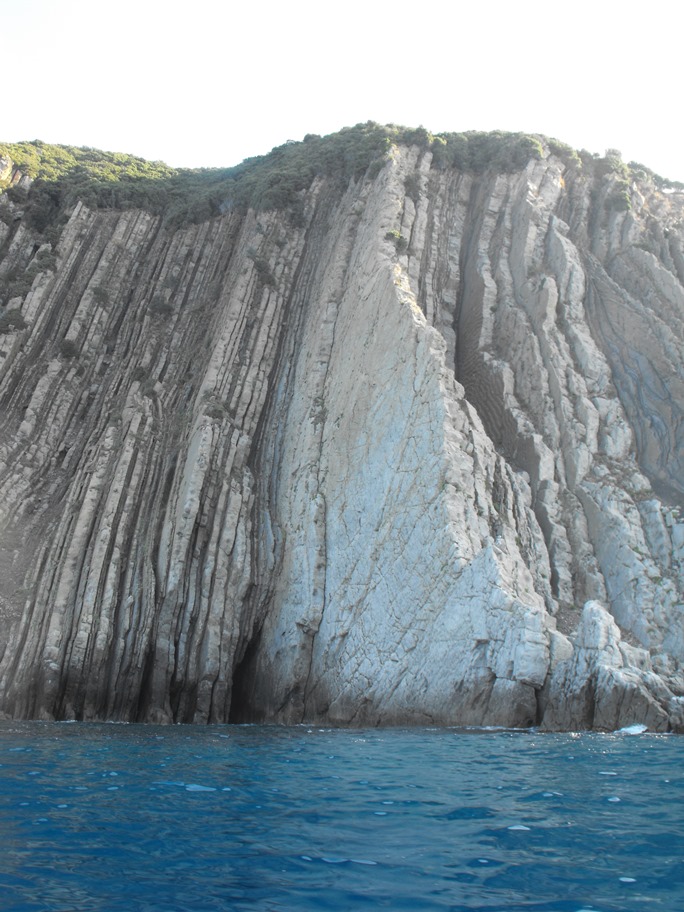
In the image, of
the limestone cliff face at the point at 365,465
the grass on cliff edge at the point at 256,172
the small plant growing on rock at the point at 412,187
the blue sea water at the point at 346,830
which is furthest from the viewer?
the grass on cliff edge at the point at 256,172

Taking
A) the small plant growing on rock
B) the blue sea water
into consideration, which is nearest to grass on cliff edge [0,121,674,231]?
the small plant growing on rock

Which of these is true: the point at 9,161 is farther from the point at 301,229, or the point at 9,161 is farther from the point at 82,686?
the point at 82,686

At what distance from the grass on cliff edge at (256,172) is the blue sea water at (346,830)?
38.4 meters

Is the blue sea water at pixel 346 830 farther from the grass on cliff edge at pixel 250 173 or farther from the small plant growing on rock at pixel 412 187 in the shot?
the grass on cliff edge at pixel 250 173

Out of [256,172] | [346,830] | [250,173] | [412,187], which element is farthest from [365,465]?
[250,173]

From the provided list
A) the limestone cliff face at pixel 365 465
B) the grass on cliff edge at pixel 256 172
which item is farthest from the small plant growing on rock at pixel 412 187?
the grass on cliff edge at pixel 256 172

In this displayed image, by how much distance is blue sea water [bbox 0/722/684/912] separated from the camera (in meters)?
6.70

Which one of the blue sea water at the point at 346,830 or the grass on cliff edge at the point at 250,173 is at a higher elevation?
the grass on cliff edge at the point at 250,173

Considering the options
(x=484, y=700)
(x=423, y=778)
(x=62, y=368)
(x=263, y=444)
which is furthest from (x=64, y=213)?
(x=423, y=778)

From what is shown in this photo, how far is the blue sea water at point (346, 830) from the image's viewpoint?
22.0ft

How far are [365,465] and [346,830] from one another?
21.4 m

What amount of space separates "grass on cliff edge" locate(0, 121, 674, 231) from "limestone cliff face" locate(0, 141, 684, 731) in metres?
1.79

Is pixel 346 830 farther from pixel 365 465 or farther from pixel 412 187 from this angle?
pixel 412 187

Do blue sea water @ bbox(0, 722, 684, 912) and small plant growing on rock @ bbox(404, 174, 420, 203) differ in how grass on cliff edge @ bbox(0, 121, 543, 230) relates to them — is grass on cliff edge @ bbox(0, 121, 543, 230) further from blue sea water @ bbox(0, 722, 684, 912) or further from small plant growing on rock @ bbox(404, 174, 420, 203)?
blue sea water @ bbox(0, 722, 684, 912)
